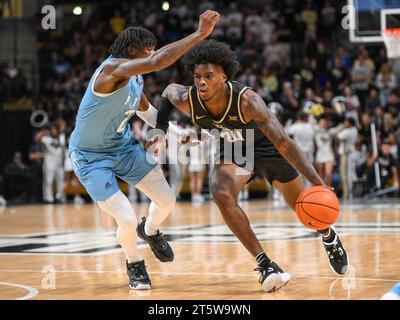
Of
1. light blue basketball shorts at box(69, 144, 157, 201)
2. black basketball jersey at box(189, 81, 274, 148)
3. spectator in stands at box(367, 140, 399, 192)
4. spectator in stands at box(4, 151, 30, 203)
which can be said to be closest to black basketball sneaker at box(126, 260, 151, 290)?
light blue basketball shorts at box(69, 144, 157, 201)

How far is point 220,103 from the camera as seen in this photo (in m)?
6.65

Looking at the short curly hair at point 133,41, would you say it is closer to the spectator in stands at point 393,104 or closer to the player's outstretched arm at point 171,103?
the player's outstretched arm at point 171,103

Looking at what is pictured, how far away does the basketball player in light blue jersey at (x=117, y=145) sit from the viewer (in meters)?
6.55

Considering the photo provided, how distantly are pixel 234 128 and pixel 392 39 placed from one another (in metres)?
10.0

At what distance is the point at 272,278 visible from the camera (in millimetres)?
6230

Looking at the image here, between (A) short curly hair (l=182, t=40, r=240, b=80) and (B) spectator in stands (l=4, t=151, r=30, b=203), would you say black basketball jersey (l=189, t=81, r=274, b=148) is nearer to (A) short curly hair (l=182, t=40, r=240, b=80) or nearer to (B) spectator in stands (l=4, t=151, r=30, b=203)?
(A) short curly hair (l=182, t=40, r=240, b=80)

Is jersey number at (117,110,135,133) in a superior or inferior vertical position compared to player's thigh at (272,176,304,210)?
superior

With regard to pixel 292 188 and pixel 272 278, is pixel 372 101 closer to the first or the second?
pixel 292 188

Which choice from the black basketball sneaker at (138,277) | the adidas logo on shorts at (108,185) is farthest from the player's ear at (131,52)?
the black basketball sneaker at (138,277)

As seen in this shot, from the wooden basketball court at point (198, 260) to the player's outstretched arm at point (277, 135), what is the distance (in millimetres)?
902

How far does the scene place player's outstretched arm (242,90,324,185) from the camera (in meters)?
6.23

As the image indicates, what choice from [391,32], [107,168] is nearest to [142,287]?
[107,168]
